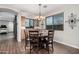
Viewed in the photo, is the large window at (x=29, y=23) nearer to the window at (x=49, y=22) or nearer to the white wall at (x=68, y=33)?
the window at (x=49, y=22)

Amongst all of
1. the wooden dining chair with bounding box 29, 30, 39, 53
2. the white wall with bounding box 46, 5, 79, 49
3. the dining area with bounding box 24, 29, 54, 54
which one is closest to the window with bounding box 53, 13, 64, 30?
the white wall with bounding box 46, 5, 79, 49

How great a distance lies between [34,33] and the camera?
4.71 m

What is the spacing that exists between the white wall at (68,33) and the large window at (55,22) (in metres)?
0.32

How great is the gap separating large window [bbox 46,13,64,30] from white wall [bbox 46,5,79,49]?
32 centimetres

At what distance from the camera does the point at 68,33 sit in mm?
5941

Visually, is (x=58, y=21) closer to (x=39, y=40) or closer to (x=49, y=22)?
(x=49, y=22)

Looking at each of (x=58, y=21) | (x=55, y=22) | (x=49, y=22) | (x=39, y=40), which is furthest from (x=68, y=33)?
(x=49, y=22)

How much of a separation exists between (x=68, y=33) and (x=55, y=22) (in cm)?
172

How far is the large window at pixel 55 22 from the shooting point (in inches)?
265

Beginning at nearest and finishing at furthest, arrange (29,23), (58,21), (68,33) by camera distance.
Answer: (68,33)
(29,23)
(58,21)

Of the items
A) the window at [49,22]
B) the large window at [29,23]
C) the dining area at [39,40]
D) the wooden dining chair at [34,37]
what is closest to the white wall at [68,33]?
the window at [49,22]

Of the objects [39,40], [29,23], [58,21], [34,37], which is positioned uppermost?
[58,21]

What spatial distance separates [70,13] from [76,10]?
473 millimetres
